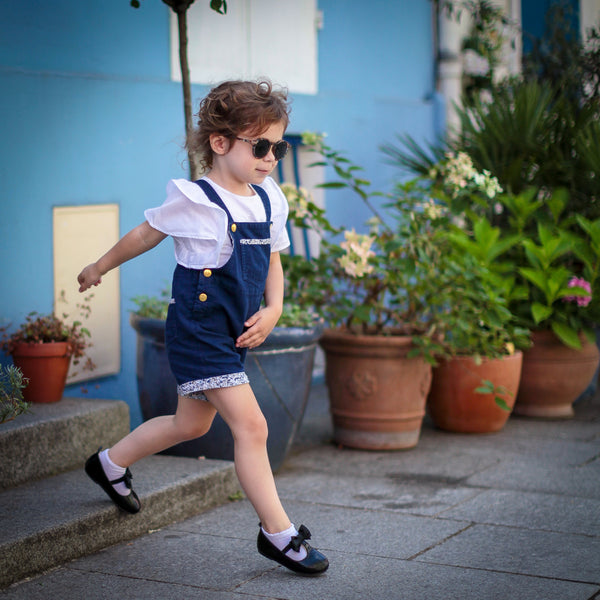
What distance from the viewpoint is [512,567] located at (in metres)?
3.28

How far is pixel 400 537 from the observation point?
11.9ft

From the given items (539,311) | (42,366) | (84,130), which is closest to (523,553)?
(42,366)

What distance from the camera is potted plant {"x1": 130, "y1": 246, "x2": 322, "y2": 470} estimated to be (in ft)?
14.2

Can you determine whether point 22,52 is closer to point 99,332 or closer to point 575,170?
point 99,332

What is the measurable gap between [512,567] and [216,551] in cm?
101

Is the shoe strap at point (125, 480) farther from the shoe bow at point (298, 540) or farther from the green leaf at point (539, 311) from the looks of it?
the green leaf at point (539, 311)

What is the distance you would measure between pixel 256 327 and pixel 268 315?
0.07 m

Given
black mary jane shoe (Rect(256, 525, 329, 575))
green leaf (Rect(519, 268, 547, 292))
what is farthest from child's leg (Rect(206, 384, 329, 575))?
green leaf (Rect(519, 268, 547, 292))

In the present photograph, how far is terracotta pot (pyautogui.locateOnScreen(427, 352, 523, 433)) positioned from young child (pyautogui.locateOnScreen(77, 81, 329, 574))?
2.34 meters

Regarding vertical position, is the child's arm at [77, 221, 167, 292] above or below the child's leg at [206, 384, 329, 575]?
above

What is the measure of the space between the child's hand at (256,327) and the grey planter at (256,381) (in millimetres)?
1038

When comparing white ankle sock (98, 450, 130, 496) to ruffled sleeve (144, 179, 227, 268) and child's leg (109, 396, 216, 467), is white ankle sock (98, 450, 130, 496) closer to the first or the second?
child's leg (109, 396, 216, 467)

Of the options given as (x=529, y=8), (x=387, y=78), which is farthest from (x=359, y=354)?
(x=529, y=8)

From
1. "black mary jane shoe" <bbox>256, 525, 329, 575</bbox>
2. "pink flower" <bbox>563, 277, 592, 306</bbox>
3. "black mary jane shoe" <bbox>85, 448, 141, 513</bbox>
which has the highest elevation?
"pink flower" <bbox>563, 277, 592, 306</bbox>
